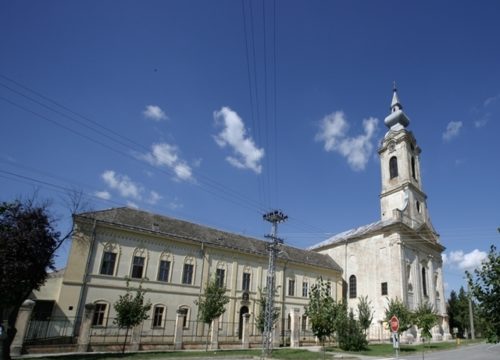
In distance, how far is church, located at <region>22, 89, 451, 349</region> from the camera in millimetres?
24906

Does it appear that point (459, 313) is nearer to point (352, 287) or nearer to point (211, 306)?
point (352, 287)

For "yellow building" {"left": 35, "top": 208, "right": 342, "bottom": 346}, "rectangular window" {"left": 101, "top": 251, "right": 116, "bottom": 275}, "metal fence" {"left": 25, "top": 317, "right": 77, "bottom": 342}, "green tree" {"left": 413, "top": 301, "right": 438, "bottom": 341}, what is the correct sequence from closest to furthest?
"metal fence" {"left": 25, "top": 317, "right": 77, "bottom": 342}, "yellow building" {"left": 35, "top": 208, "right": 342, "bottom": 346}, "rectangular window" {"left": 101, "top": 251, "right": 116, "bottom": 275}, "green tree" {"left": 413, "top": 301, "right": 438, "bottom": 341}

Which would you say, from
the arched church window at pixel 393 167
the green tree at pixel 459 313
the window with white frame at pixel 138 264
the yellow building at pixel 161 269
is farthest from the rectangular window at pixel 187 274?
the green tree at pixel 459 313

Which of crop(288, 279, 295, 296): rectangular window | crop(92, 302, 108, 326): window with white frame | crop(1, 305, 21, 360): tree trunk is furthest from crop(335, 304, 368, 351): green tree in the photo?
crop(1, 305, 21, 360): tree trunk

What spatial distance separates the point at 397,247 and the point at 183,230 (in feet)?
80.1

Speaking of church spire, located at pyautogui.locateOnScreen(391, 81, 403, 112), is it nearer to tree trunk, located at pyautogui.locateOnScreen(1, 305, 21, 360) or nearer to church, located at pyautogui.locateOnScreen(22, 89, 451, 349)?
church, located at pyautogui.locateOnScreen(22, 89, 451, 349)

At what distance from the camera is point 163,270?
2842 centimetres

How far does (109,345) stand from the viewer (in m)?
20.2

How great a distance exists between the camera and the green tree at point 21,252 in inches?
643

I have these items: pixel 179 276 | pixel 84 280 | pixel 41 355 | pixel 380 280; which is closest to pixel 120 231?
pixel 84 280

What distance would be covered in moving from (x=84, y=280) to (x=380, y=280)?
31.5 m

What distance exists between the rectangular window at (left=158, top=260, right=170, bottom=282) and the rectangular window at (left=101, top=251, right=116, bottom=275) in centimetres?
386

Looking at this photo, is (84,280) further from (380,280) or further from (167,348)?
(380,280)

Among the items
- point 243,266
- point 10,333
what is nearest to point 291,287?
point 243,266
